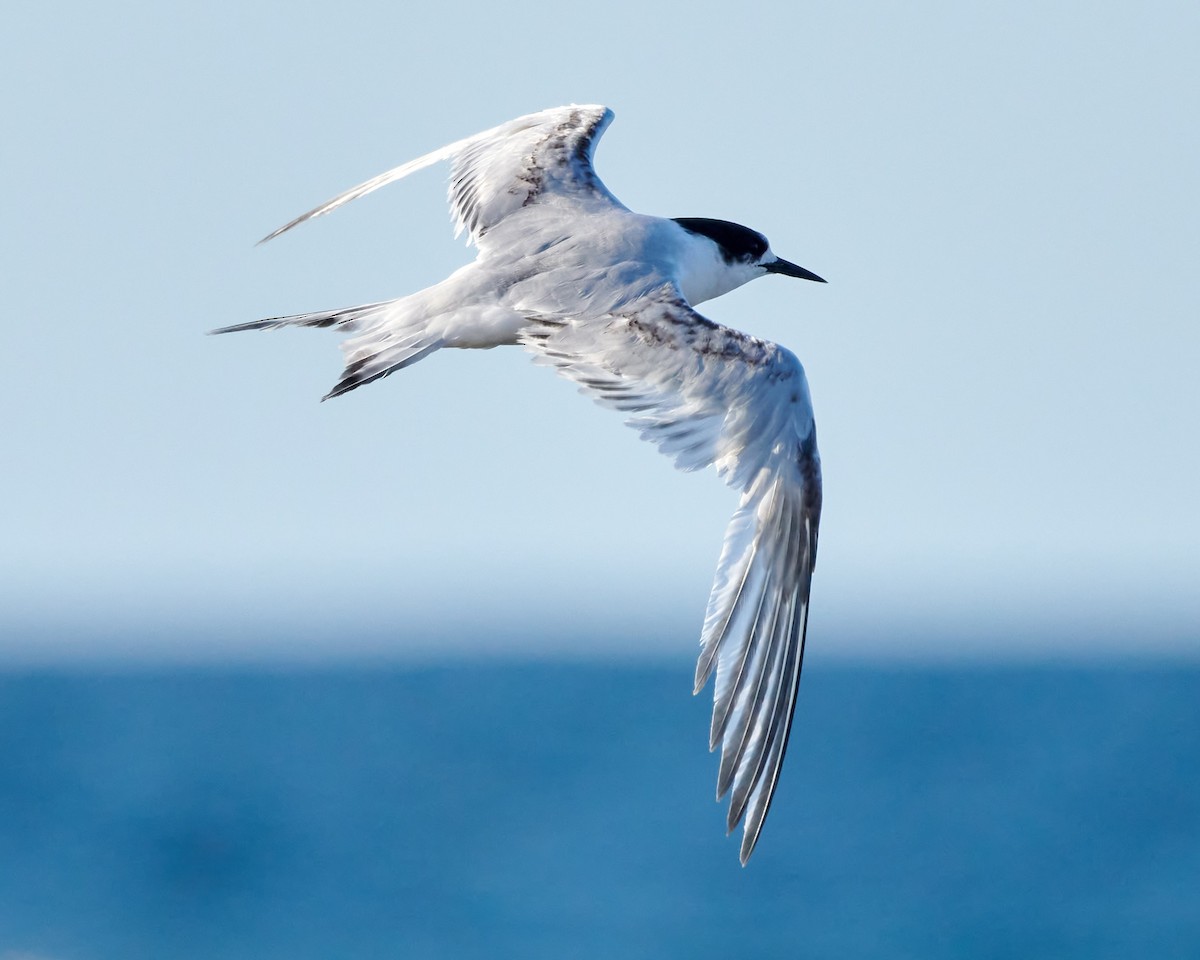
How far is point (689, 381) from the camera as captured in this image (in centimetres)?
757

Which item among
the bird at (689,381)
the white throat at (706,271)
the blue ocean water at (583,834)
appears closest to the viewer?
the bird at (689,381)

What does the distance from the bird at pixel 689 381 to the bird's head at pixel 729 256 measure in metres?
0.55

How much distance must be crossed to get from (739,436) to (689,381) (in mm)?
274

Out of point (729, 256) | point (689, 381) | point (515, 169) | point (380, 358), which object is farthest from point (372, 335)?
point (729, 256)

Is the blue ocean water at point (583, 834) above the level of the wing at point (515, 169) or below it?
below

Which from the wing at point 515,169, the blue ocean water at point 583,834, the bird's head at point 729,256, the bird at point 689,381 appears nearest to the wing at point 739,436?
the bird at point 689,381

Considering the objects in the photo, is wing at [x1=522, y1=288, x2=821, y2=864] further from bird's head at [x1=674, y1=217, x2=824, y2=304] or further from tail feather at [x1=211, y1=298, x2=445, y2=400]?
bird's head at [x1=674, y1=217, x2=824, y2=304]

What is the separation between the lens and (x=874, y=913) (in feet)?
113

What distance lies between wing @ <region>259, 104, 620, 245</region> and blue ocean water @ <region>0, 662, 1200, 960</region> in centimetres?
2218

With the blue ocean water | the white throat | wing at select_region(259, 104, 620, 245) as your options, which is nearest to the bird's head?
the white throat

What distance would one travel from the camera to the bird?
730 cm

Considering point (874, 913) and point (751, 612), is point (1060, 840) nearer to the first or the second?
point (874, 913)

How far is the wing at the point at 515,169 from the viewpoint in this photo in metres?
9.27

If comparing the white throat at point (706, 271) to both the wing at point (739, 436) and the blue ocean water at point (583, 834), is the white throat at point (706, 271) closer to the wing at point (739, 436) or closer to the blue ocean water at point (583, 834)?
the wing at point (739, 436)
